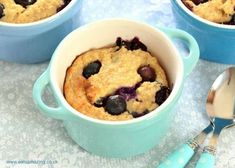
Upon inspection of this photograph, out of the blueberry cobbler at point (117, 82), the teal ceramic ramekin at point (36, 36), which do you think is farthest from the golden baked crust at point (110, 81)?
the teal ceramic ramekin at point (36, 36)

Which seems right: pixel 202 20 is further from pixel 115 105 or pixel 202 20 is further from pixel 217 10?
pixel 115 105

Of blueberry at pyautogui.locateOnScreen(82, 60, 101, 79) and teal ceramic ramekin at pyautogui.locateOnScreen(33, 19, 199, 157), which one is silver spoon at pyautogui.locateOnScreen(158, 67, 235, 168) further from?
blueberry at pyautogui.locateOnScreen(82, 60, 101, 79)

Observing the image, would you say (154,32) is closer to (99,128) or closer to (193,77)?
(193,77)

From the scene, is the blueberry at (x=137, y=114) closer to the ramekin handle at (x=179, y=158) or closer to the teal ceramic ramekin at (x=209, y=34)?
the ramekin handle at (x=179, y=158)

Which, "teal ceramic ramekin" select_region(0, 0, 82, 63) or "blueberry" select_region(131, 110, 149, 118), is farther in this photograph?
"teal ceramic ramekin" select_region(0, 0, 82, 63)

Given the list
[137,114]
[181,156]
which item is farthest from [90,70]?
[181,156]

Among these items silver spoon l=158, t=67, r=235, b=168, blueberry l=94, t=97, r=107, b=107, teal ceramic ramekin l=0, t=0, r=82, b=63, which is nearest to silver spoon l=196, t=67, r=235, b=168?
silver spoon l=158, t=67, r=235, b=168
